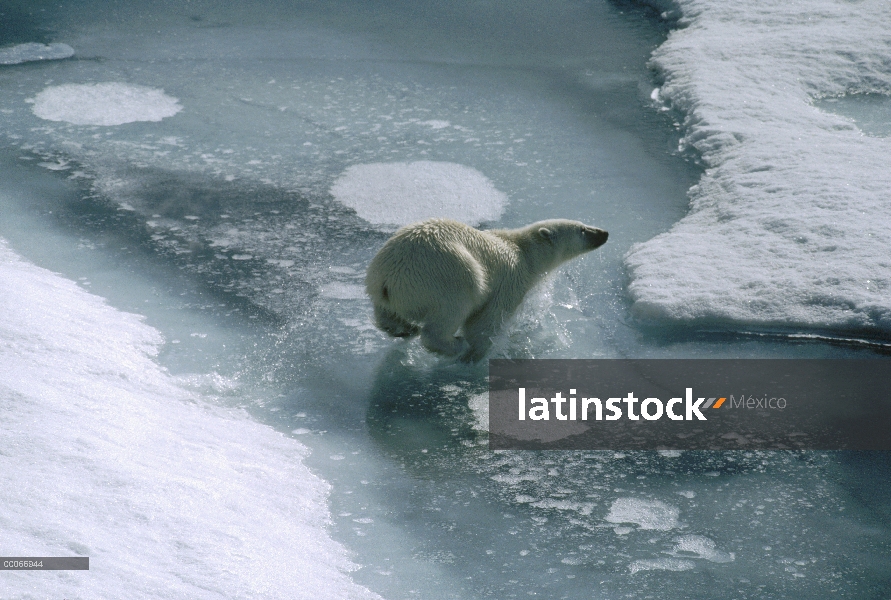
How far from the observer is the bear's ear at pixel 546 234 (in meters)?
4.47

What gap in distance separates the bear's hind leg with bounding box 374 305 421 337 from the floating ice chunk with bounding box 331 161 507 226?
1.43 metres

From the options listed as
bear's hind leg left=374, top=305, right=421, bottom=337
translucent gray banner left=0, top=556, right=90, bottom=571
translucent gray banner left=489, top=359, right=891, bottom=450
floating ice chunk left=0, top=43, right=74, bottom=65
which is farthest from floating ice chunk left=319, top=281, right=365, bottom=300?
floating ice chunk left=0, top=43, right=74, bottom=65

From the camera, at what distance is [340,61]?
812cm

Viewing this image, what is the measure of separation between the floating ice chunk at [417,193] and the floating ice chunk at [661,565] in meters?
2.84

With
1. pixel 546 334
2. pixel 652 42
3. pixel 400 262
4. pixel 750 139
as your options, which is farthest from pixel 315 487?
pixel 652 42

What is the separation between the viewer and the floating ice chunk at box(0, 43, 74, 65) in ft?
26.6

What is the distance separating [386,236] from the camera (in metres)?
5.30

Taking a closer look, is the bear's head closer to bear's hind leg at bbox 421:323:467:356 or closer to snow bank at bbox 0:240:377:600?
bear's hind leg at bbox 421:323:467:356

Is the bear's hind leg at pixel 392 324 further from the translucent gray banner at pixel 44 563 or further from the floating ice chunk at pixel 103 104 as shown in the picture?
the floating ice chunk at pixel 103 104

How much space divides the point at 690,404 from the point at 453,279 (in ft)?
3.87

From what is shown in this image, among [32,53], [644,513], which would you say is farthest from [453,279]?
[32,53]

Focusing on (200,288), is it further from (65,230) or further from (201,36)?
(201,36)

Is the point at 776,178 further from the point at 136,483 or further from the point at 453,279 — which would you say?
the point at 136,483

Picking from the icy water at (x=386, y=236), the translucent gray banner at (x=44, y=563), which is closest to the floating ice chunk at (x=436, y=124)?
the icy water at (x=386, y=236)
